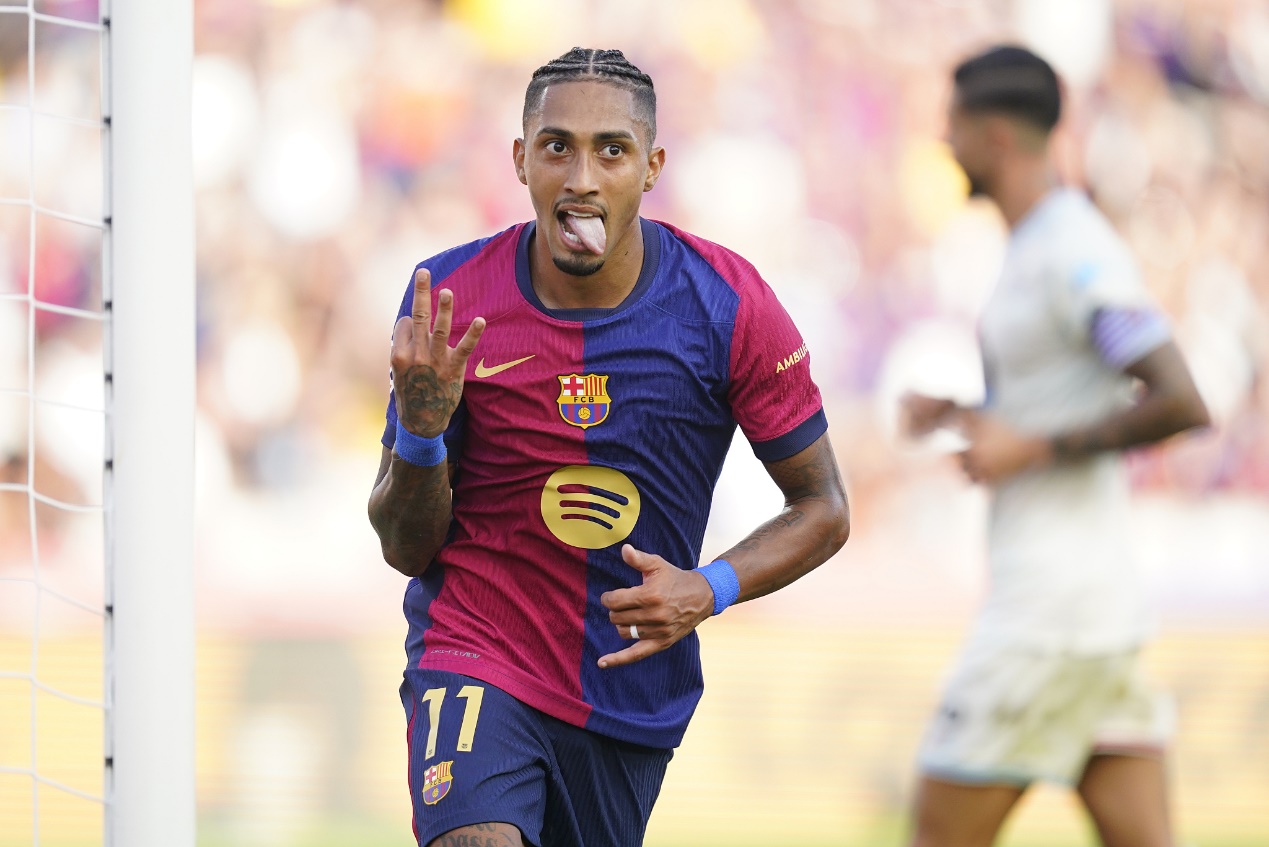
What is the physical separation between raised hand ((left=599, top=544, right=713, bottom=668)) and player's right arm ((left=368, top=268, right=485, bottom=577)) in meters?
0.43

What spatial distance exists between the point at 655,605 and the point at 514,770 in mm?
453

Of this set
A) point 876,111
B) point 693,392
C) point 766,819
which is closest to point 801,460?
point 693,392

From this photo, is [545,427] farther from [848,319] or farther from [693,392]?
[848,319]

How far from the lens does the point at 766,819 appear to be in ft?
22.2

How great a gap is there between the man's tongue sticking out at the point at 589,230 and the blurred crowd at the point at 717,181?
5.10 metres

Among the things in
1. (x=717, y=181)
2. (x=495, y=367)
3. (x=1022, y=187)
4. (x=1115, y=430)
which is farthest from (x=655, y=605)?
(x=717, y=181)

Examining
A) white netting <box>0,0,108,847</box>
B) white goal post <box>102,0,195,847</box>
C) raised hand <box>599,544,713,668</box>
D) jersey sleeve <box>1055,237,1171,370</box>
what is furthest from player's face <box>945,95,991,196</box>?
white netting <box>0,0,108,847</box>

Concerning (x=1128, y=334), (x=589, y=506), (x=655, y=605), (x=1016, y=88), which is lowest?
(x=655, y=605)

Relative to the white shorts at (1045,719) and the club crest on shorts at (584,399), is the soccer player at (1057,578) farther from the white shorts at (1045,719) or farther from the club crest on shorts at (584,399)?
the club crest on shorts at (584,399)

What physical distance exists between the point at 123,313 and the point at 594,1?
6.09 metres

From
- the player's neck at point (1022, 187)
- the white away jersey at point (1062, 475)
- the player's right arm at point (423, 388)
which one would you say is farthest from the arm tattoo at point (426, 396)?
the player's neck at point (1022, 187)

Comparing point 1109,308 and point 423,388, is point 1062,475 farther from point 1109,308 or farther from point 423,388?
point 423,388

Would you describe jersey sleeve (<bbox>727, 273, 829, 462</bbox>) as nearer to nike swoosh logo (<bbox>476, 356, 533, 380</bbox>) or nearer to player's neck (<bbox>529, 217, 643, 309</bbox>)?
player's neck (<bbox>529, 217, 643, 309</bbox>)

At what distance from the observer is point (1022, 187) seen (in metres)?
4.07
